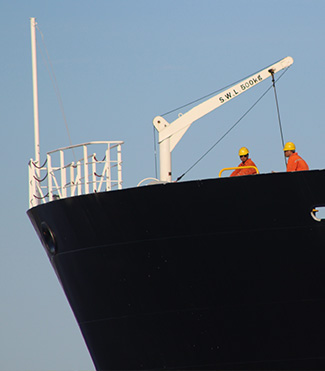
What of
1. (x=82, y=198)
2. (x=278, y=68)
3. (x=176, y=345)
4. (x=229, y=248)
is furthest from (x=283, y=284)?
(x=278, y=68)

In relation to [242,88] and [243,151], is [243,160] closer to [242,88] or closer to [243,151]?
[243,151]

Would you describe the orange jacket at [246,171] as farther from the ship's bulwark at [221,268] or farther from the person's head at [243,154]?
the ship's bulwark at [221,268]

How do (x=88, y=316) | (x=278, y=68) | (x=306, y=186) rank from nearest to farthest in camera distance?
1. (x=306, y=186)
2. (x=88, y=316)
3. (x=278, y=68)

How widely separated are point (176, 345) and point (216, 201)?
9.17 ft

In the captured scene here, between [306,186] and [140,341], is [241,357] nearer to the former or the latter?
[140,341]

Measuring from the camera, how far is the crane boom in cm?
2147

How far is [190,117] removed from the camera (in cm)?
2166

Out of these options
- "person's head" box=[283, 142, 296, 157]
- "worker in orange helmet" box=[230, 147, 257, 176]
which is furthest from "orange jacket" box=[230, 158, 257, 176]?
"person's head" box=[283, 142, 296, 157]

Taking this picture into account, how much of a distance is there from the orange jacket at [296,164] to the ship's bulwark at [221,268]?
3.96 ft

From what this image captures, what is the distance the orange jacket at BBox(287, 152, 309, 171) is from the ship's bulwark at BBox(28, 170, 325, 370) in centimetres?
121

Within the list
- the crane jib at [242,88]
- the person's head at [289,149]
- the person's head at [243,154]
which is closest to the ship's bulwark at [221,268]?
the person's head at [289,149]

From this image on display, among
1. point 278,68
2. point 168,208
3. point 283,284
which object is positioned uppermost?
point 278,68

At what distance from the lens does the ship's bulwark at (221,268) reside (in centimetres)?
1819

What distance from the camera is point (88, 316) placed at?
20.2m
